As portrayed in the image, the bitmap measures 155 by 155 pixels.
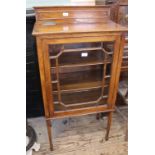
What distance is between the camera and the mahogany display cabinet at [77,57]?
1.24 meters

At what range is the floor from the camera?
1677 mm

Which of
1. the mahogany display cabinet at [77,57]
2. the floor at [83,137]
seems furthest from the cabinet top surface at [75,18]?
the floor at [83,137]

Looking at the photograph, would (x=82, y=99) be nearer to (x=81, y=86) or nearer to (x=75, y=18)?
(x=81, y=86)

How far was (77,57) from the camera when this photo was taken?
4.65 ft

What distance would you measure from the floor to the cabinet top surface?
0.99 m

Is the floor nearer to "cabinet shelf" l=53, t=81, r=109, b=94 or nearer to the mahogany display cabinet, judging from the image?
the mahogany display cabinet

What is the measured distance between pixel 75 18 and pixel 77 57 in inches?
10.8

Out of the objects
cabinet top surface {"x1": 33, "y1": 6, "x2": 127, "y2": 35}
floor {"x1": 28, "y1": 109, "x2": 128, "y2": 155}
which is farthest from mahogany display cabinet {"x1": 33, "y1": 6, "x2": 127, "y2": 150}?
floor {"x1": 28, "y1": 109, "x2": 128, "y2": 155}

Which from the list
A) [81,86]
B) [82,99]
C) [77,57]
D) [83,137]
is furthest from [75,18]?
[83,137]

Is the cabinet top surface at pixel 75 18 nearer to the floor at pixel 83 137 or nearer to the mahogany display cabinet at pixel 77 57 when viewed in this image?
the mahogany display cabinet at pixel 77 57

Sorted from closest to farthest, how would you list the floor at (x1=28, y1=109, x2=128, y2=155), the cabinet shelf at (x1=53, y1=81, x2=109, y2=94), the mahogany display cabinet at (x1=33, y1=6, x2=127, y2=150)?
the mahogany display cabinet at (x1=33, y1=6, x2=127, y2=150) → the cabinet shelf at (x1=53, y1=81, x2=109, y2=94) → the floor at (x1=28, y1=109, x2=128, y2=155)
